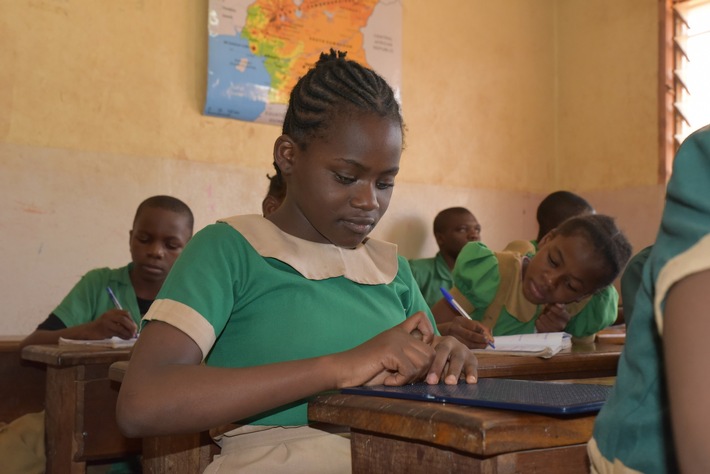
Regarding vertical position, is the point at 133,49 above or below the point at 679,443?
above

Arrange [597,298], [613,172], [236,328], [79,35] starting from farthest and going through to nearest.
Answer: [613,172] → [79,35] → [597,298] → [236,328]

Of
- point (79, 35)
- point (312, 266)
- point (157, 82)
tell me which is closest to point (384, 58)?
point (157, 82)

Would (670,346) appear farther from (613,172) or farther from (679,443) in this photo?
(613,172)

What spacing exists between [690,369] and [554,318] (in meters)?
2.18

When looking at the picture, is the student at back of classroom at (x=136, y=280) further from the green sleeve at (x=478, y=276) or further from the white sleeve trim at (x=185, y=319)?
the white sleeve trim at (x=185, y=319)

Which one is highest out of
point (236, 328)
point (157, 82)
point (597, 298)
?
Answer: point (157, 82)

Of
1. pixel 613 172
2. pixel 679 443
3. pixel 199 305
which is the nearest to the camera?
pixel 679 443

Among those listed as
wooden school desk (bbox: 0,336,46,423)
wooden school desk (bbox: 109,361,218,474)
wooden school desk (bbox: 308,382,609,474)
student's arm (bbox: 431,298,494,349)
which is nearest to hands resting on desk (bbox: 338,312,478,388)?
wooden school desk (bbox: 308,382,609,474)

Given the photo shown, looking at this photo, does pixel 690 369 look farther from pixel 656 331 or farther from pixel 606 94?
pixel 606 94

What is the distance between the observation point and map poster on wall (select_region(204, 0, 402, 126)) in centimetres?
370

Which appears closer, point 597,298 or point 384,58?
point 597,298

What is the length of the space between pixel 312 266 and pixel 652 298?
33.6 inches

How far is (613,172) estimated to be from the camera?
467 cm

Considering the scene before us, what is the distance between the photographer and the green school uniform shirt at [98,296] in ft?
9.25
